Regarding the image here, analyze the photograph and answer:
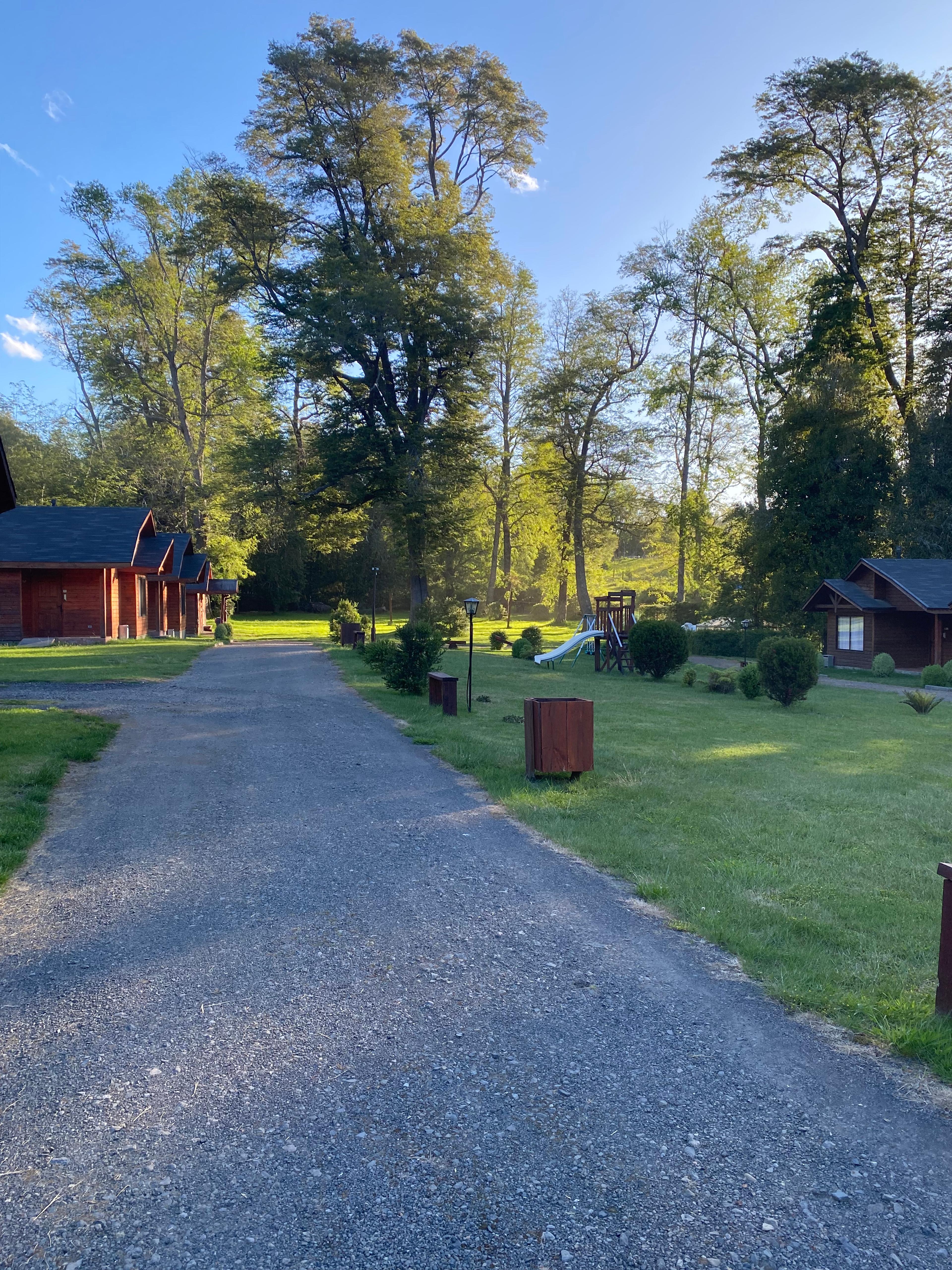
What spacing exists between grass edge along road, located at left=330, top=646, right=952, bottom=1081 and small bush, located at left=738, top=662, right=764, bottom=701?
265cm

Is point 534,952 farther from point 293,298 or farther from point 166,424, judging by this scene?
point 166,424

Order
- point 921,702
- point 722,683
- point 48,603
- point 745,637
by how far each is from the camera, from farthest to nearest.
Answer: point 745,637, point 48,603, point 722,683, point 921,702

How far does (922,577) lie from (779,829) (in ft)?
75.6

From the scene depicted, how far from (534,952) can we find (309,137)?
31570 mm

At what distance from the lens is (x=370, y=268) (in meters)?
27.4

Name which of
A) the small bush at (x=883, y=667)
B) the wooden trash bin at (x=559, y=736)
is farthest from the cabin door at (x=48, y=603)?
the small bush at (x=883, y=667)

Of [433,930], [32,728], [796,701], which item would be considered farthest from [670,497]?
[433,930]

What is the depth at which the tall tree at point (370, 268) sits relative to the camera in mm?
28109

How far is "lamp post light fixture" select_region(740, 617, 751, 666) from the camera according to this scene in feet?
101

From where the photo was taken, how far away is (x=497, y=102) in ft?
107

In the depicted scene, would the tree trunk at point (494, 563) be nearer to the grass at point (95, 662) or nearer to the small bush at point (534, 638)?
the small bush at point (534, 638)

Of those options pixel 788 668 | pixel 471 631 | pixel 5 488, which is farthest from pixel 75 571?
pixel 788 668

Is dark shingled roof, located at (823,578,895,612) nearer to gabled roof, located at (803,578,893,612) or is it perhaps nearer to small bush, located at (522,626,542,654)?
gabled roof, located at (803,578,893,612)

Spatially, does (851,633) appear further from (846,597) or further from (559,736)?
(559,736)
